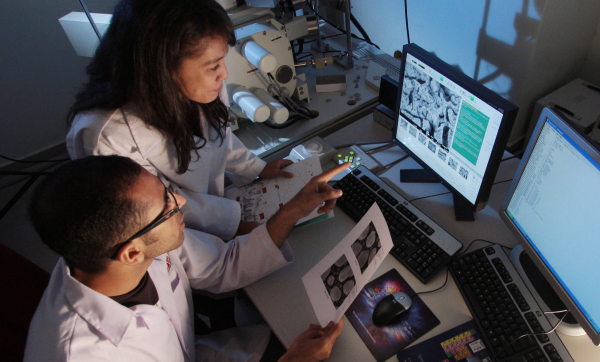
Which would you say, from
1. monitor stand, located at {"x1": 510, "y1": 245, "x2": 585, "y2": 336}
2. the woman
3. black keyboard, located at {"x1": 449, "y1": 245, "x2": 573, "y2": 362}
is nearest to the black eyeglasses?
the woman

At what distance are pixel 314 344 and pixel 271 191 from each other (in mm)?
584

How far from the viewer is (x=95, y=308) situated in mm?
803

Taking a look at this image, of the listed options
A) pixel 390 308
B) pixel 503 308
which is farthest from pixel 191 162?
pixel 503 308

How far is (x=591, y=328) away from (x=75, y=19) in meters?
1.85

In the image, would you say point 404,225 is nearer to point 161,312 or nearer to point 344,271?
point 344,271

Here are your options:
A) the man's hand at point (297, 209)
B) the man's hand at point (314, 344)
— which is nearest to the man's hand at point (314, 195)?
the man's hand at point (297, 209)

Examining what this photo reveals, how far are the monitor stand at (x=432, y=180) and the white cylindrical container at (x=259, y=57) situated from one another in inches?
24.3

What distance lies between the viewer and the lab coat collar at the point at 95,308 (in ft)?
2.61

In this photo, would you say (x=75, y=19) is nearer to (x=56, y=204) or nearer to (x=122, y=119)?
(x=122, y=119)

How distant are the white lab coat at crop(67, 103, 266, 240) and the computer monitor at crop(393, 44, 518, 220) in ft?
1.86

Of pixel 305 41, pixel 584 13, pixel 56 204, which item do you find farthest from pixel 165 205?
pixel 584 13

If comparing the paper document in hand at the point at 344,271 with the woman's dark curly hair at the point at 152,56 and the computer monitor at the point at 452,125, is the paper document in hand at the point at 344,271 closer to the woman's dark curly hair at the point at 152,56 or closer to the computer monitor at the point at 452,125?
the computer monitor at the point at 452,125

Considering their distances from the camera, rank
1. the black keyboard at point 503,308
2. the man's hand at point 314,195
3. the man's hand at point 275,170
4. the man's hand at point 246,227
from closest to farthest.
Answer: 1. the black keyboard at point 503,308
2. the man's hand at point 314,195
3. the man's hand at point 246,227
4. the man's hand at point 275,170

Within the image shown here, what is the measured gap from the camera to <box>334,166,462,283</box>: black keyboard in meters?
1.01
